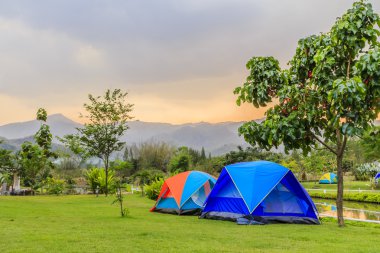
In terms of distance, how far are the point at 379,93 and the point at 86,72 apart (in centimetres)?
2015

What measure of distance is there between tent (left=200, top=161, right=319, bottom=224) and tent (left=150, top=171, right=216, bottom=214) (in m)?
1.56

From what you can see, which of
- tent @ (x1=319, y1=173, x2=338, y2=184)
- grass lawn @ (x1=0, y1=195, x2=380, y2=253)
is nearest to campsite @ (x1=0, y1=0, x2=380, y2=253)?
grass lawn @ (x1=0, y1=195, x2=380, y2=253)

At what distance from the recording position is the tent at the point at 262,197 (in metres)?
11.6

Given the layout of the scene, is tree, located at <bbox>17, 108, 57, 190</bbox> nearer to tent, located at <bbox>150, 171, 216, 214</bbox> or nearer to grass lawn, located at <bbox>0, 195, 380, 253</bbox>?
tent, located at <bbox>150, 171, 216, 214</bbox>

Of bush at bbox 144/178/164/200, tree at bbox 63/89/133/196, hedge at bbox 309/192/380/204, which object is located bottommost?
hedge at bbox 309/192/380/204

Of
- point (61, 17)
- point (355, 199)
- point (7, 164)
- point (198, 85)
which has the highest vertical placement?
point (61, 17)

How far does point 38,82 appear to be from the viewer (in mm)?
25312

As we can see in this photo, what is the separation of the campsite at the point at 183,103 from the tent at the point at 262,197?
0.04 m

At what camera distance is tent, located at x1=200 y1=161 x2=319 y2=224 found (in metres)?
11.6

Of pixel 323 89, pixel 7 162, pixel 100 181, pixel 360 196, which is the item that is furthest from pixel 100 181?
pixel 323 89

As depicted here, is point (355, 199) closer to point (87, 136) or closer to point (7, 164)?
point (87, 136)


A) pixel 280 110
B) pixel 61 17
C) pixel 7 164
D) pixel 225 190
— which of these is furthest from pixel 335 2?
pixel 7 164

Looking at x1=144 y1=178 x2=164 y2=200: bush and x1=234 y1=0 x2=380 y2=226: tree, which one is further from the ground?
x1=234 y1=0 x2=380 y2=226: tree

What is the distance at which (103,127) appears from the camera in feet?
86.2
